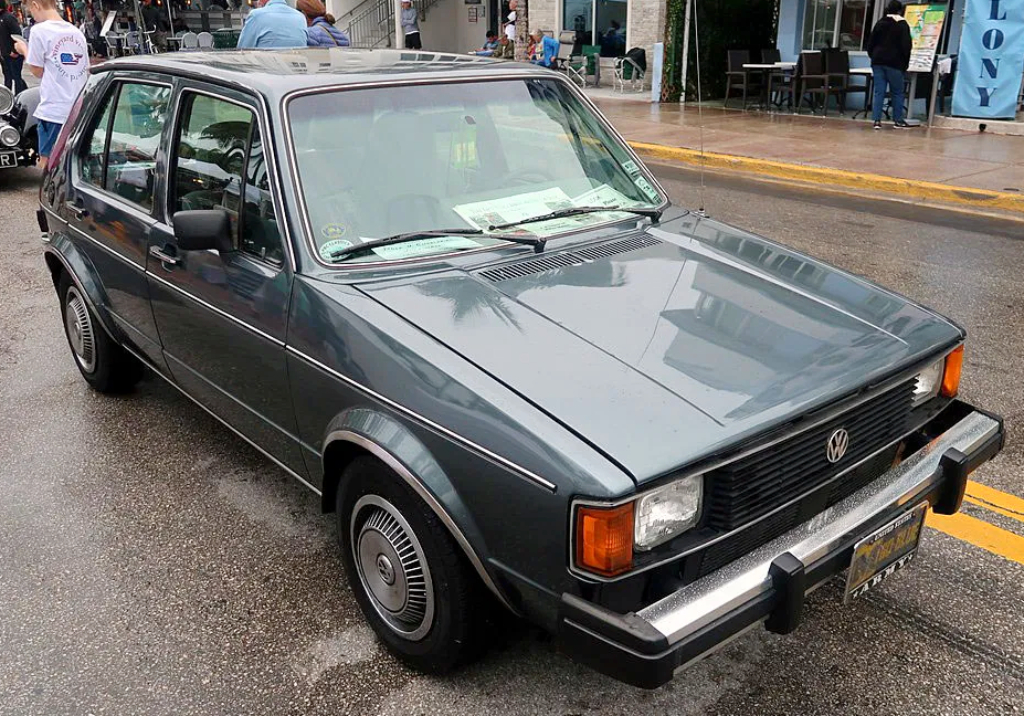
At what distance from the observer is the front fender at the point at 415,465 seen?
7.72 feet

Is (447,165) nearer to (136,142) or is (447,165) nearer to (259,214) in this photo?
(259,214)

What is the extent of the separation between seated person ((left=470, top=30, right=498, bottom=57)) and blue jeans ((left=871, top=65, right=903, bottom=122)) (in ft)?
39.9

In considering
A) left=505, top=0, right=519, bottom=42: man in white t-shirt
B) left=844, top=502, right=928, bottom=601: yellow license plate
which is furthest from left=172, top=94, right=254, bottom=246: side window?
left=505, top=0, right=519, bottom=42: man in white t-shirt

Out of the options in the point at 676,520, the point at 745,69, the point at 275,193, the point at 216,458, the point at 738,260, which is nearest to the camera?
the point at 676,520

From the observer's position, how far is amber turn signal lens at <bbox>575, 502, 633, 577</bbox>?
2100 mm

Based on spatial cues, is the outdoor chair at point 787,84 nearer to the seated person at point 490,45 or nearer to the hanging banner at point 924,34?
the hanging banner at point 924,34

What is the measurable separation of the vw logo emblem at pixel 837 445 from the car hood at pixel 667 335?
13cm

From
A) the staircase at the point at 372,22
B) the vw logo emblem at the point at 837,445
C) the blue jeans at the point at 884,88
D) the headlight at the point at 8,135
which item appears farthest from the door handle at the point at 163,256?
the staircase at the point at 372,22

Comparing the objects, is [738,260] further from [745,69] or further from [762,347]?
[745,69]

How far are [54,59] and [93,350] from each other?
466 cm

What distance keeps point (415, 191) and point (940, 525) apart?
2.36 meters

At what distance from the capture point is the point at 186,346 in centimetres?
366

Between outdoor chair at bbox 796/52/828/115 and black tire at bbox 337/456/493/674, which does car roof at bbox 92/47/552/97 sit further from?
outdoor chair at bbox 796/52/828/115

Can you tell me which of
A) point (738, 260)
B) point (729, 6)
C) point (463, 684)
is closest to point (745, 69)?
point (729, 6)
